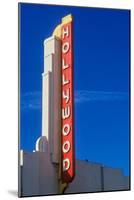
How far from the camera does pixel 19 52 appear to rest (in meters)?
7.31

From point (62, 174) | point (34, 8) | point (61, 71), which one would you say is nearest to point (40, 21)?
point (34, 8)

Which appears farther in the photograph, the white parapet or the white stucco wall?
the white parapet

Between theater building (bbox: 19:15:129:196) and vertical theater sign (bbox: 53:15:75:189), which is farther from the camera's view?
vertical theater sign (bbox: 53:15:75:189)

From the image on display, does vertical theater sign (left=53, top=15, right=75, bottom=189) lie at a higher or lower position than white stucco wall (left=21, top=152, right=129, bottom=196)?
higher

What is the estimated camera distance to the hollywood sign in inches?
297

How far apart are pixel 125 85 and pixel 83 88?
0.59 m

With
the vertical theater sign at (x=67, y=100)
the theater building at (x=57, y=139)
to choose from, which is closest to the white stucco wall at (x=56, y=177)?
the theater building at (x=57, y=139)

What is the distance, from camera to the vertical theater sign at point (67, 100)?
754 cm

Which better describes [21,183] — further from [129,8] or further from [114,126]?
[129,8]

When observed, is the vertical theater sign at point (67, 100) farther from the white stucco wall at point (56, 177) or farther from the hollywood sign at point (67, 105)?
the white stucco wall at point (56, 177)

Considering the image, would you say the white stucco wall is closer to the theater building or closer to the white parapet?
the theater building

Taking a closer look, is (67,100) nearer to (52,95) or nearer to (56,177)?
(52,95)

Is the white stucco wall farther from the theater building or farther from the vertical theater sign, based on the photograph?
the vertical theater sign

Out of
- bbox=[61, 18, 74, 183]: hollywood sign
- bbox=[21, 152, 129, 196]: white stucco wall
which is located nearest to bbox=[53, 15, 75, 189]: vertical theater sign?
bbox=[61, 18, 74, 183]: hollywood sign
